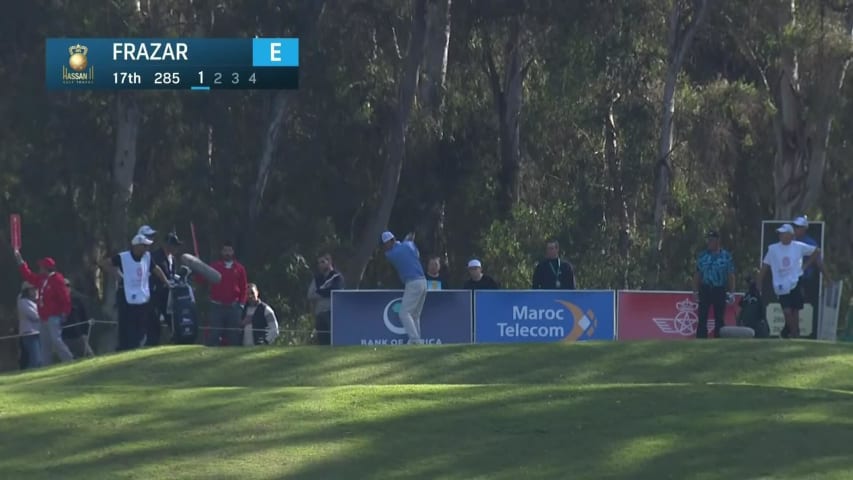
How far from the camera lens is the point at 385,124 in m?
38.8

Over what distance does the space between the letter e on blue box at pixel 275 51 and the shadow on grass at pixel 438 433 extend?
2205 centimetres

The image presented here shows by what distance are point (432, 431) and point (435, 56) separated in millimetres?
24026

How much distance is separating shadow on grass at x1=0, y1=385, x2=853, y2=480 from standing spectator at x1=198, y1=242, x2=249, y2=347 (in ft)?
21.4

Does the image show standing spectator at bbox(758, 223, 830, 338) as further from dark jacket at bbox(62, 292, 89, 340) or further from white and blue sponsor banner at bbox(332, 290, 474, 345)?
dark jacket at bbox(62, 292, 89, 340)

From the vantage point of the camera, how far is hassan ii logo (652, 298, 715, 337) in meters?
24.5

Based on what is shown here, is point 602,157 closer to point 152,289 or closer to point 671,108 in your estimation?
point 671,108

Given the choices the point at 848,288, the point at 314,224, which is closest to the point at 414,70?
the point at 314,224

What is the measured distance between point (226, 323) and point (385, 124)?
17.3 meters

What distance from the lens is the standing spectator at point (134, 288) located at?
64.3ft

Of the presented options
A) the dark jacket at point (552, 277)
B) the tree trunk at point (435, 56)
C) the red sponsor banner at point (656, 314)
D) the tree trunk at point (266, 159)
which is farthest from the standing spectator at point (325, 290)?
the tree trunk at point (266, 159)

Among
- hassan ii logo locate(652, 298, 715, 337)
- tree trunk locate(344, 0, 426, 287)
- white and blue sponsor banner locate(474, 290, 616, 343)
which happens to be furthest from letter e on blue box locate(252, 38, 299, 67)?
hassan ii logo locate(652, 298, 715, 337)

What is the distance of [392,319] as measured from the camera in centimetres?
2403

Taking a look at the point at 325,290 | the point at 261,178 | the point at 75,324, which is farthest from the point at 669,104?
the point at 75,324

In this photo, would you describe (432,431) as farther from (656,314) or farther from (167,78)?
(167,78)
